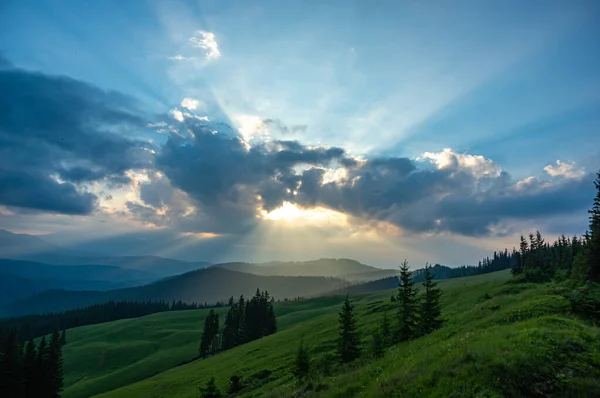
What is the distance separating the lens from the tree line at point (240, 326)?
108 m

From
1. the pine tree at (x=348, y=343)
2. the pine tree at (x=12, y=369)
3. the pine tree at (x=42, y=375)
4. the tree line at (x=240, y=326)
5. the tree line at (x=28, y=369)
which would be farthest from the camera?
the tree line at (x=240, y=326)

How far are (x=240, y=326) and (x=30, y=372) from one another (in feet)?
200

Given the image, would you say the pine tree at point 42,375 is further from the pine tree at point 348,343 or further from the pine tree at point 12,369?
the pine tree at point 348,343

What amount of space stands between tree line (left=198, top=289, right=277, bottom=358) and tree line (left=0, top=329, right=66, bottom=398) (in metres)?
46.6

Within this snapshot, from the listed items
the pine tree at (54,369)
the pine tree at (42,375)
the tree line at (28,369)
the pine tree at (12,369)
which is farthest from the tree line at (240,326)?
the pine tree at (12,369)

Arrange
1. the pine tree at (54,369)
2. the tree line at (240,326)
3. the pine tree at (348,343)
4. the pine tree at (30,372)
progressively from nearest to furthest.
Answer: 1. the pine tree at (348,343)
2. the pine tree at (30,372)
3. the pine tree at (54,369)
4. the tree line at (240,326)

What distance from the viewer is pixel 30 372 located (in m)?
61.7

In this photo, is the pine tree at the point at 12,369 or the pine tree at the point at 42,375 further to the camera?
the pine tree at the point at 42,375

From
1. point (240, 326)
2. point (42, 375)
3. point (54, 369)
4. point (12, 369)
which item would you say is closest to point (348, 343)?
point (12, 369)

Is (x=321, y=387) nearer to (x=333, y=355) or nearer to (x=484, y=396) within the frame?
(x=484, y=396)

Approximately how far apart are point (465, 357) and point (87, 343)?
167954 millimetres

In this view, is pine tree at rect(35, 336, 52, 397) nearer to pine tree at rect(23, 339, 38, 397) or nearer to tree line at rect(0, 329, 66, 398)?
tree line at rect(0, 329, 66, 398)

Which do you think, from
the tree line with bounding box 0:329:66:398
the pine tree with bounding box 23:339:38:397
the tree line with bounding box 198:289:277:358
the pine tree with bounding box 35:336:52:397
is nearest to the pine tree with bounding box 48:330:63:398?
the tree line with bounding box 0:329:66:398

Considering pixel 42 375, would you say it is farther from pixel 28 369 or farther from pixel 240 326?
pixel 240 326
